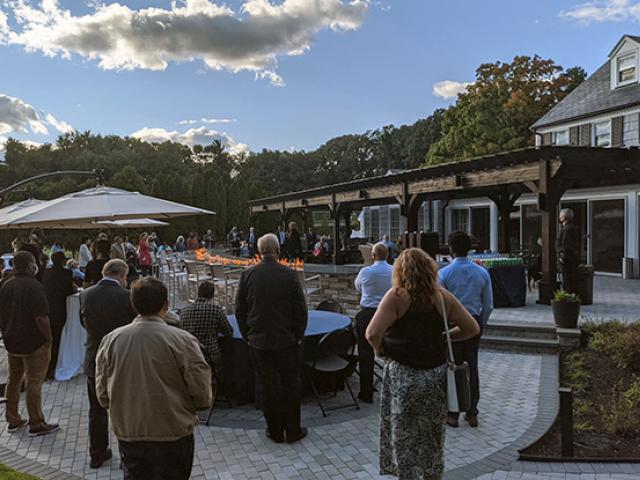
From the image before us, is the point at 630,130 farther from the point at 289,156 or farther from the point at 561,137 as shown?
the point at 289,156

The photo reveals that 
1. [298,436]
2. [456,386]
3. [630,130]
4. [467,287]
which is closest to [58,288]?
[298,436]

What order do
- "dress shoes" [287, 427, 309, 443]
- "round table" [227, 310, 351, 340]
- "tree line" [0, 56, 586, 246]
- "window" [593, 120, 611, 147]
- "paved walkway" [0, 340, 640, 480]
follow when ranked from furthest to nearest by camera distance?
"tree line" [0, 56, 586, 246], "window" [593, 120, 611, 147], "round table" [227, 310, 351, 340], "dress shoes" [287, 427, 309, 443], "paved walkway" [0, 340, 640, 480]

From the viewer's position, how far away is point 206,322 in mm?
5059

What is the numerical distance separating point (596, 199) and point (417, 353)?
14.7 m

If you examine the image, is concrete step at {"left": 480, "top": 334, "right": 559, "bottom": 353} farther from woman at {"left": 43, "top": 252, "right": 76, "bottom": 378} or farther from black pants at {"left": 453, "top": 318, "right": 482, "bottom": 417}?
woman at {"left": 43, "top": 252, "right": 76, "bottom": 378}

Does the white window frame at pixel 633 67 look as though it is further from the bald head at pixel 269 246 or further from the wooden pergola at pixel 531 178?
the bald head at pixel 269 246

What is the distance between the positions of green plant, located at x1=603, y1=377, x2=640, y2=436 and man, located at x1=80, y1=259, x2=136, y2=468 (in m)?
4.42

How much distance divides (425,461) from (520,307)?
7514 millimetres

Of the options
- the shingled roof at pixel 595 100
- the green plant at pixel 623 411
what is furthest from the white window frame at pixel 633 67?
the green plant at pixel 623 411

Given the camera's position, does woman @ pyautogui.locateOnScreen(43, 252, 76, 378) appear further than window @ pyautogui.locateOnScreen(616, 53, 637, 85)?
No

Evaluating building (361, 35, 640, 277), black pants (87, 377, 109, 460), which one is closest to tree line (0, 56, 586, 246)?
building (361, 35, 640, 277)

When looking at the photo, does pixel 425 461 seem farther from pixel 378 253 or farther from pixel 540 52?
pixel 540 52

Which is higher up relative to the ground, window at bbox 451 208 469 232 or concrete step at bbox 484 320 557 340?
window at bbox 451 208 469 232

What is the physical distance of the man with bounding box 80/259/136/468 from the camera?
3973 mm
